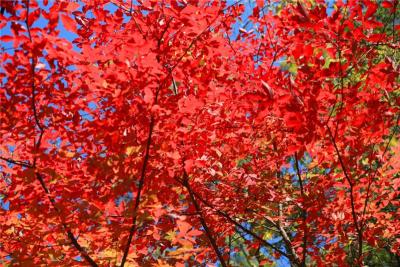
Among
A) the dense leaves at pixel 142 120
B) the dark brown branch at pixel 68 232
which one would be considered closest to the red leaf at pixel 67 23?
the dense leaves at pixel 142 120

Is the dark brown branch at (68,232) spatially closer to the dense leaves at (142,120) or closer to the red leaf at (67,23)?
the dense leaves at (142,120)

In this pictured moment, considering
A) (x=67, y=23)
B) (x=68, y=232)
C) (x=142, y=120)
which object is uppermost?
(x=67, y=23)

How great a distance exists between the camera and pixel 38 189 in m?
2.99

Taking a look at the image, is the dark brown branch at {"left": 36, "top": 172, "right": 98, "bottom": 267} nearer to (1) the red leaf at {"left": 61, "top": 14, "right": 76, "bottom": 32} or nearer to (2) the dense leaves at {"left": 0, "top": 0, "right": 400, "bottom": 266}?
(2) the dense leaves at {"left": 0, "top": 0, "right": 400, "bottom": 266}

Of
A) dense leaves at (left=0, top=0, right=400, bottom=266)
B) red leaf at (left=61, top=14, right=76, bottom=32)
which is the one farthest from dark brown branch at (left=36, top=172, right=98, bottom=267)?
red leaf at (left=61, top=14, right=76, bottom=32)

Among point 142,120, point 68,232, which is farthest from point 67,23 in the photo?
point 68,232

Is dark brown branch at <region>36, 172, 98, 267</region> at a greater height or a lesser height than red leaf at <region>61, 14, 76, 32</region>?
lesser

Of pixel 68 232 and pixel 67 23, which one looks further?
pixel 68 232

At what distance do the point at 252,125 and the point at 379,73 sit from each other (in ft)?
4.73

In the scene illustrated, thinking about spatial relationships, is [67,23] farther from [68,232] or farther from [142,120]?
[68,232]

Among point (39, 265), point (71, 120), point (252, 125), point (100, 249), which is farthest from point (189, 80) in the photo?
point (39, 265)

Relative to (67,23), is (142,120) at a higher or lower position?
lower

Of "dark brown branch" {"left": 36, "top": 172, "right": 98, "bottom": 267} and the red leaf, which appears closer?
the red leaf

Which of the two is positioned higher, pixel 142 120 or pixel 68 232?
pixel 142 120
